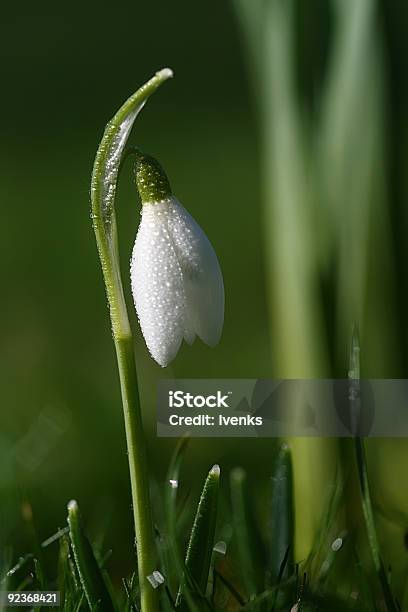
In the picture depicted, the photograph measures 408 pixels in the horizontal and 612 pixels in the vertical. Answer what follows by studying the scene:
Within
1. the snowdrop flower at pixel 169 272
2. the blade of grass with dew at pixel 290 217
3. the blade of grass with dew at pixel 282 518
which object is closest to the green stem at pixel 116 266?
the snowdrop flower at pixel 169 272

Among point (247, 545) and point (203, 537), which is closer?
point (203, 537)

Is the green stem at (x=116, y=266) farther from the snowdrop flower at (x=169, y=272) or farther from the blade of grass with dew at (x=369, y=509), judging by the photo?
the blade of grass with dew at (x=369, y=509)

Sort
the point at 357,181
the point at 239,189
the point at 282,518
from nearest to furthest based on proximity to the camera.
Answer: the point at 282,518 < the point at 357,181 < the point at 239,189

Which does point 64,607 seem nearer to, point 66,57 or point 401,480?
point 401,480

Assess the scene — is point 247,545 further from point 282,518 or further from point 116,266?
point 116,266

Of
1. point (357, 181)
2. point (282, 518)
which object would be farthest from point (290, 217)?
point (282, 518)

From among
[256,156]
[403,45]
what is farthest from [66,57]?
[403,45]
